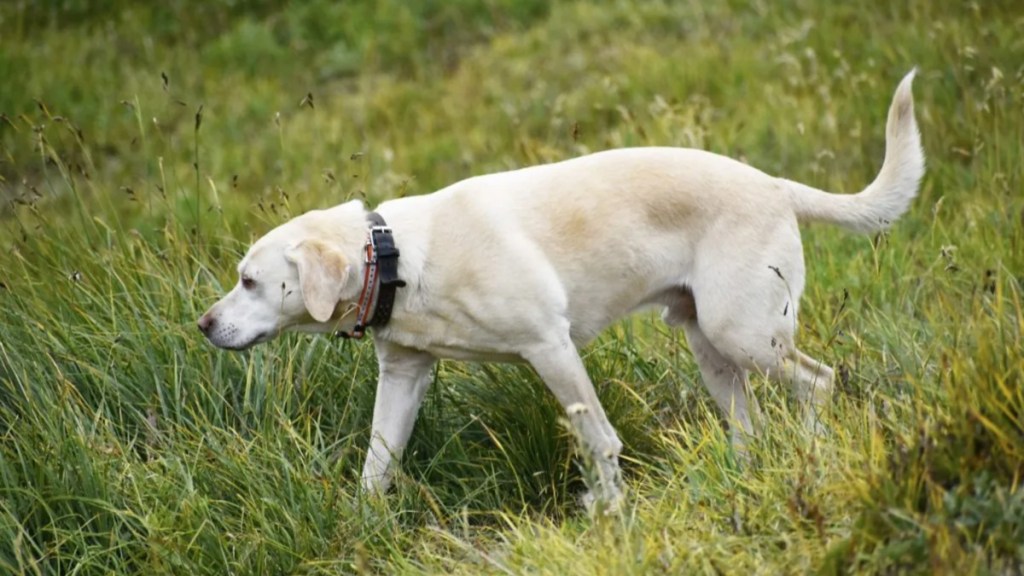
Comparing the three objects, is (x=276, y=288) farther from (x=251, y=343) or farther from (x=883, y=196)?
(x=883, y=196)

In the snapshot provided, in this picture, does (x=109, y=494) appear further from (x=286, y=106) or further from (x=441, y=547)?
(x=286, y=106)

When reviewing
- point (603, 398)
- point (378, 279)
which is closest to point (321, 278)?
point (378, 279)

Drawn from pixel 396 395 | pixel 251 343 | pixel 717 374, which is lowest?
pixel 717 374

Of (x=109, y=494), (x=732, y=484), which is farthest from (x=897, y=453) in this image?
(x=109, y=494)

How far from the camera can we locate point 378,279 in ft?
14.3

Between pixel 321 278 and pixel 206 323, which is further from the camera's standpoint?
pixel 206 323

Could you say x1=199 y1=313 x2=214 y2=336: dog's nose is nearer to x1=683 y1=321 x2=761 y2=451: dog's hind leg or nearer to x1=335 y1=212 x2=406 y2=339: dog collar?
x1=335 y1=212 x2=406 y2=339: dog collar

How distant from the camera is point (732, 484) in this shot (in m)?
3.73

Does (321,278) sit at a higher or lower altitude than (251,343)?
higher

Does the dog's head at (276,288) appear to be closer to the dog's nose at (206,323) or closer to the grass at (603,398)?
the dog's nose at (206,323)

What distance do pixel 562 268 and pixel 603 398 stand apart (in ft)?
1.78

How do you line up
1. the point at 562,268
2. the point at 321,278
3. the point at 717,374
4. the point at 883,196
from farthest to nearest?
the point at 717,374 < the point at 883,196 < the point at 562,268 < the point at 321,278

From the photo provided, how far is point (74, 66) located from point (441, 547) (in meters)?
8.79

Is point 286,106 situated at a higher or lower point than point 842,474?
lower
